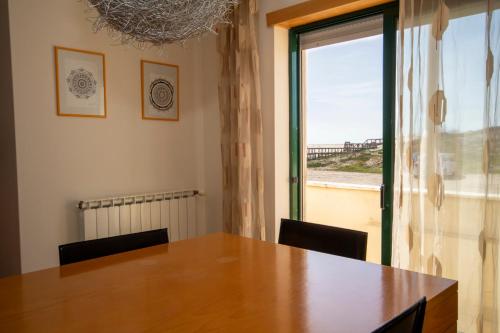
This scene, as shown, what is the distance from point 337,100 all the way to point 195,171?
1496 millimetres

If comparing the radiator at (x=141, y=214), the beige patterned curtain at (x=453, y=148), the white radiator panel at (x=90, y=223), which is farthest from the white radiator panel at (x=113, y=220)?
the beige patterned curtain at (x=453, y=148)

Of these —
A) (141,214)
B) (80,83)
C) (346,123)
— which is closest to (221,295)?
(346,123)

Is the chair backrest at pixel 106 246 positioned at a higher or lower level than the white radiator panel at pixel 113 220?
higher

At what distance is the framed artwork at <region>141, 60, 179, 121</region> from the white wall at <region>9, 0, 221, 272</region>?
55mm

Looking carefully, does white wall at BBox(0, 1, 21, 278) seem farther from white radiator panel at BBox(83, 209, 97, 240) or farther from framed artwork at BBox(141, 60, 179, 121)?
framed artwork at BBox(141, 60, 179, 121)

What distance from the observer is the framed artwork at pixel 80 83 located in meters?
2.75

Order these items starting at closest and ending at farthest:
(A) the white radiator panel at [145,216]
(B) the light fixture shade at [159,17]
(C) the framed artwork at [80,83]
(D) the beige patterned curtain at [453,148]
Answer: (B) the light fixture shade at [159,17] → (D) the beige patterned curtain at [453,148] → (C) the framed artwork at [80,83] → (A) the white radiator panel at [145,216]

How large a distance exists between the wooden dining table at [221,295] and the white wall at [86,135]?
4.51 ft

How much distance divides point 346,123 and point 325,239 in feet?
3.87

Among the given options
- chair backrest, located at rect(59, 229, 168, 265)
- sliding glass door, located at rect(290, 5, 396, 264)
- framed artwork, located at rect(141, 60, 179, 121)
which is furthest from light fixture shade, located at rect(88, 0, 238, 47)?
framed artwork, located at rect(141, 60, 179, 121)

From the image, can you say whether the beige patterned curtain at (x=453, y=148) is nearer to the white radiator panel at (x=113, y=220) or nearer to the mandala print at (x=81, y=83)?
the white radiator panel at (x=113, y=220)

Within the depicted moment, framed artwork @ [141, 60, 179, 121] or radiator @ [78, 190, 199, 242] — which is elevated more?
framed artwork @ [141, 60, 179, 121]

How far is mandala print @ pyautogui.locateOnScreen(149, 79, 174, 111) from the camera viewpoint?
327 cm

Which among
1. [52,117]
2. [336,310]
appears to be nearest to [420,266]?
[336,310]
